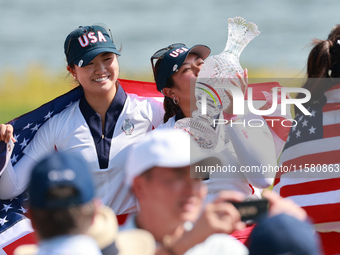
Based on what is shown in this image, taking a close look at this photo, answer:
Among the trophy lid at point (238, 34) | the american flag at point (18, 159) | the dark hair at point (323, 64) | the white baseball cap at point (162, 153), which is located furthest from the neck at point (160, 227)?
the trophy lid at point (238, 34)

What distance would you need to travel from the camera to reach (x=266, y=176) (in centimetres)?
274

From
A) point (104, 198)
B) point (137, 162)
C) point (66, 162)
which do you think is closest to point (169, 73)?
point (104, 198)

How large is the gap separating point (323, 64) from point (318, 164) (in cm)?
50

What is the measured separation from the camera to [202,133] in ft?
9.65

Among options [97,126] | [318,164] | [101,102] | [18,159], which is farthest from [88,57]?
[318,164]

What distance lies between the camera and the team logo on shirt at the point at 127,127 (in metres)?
3.25

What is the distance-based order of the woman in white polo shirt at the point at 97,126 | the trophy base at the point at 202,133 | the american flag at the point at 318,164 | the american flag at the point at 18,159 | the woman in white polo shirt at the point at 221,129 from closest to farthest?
the american flag at the point at 318,164 → the woman in white polo shirt at the point at 221,129 → the trophy base at the point at 202,133 → the american flag at the point at 18,159 → the woman in white polo shirt at the point at 97,126

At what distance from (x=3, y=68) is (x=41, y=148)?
23.4ft

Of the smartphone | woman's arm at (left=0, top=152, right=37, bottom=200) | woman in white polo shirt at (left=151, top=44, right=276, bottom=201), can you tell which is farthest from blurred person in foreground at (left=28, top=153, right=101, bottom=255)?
woman's arm at (left=0, top=152, right=37, bottom=200)

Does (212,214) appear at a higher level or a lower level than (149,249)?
higher

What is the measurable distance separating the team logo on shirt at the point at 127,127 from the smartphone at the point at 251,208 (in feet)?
5.01

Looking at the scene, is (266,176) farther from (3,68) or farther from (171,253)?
(3,68)

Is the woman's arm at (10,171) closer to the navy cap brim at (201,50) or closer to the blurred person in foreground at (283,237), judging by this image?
the navy cap brim at (201,50)

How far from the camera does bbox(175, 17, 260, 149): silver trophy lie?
2939 millimetres
